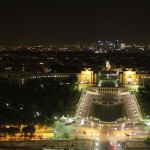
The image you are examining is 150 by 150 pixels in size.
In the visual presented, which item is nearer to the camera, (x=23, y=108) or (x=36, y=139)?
(x=36, y=139)

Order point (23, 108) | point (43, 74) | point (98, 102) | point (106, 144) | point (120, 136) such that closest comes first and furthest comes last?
point (106, 144) < point (120, 136) < point (23, 108) < point (98, 102) < point (43, 74)

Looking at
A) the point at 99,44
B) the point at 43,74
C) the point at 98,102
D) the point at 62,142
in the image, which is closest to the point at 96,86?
the point at 98,102

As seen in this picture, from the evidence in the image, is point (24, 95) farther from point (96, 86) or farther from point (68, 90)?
point (96, 86)

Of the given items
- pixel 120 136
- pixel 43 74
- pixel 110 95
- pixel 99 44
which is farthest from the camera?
pixel 99 44

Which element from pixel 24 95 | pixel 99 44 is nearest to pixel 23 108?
pixel 24 95

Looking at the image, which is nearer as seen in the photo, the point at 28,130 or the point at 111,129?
the point at 28,130

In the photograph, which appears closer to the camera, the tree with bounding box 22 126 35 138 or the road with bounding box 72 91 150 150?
the road with bounding box 72 91 150 150

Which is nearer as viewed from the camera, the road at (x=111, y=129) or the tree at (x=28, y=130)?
the road at (x=111, y=129)

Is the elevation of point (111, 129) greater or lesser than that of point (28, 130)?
lesser

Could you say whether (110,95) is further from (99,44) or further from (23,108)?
(99,44)
